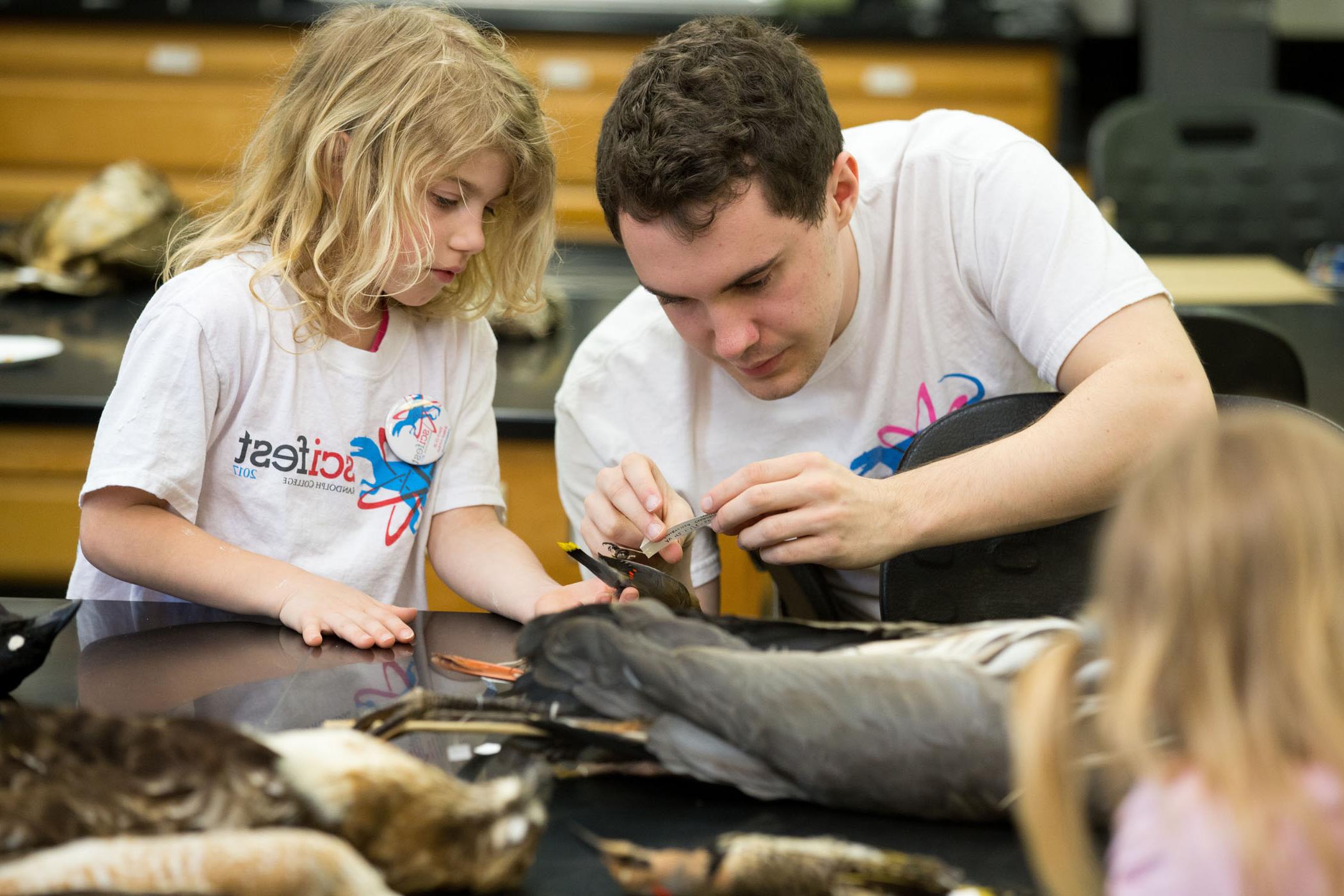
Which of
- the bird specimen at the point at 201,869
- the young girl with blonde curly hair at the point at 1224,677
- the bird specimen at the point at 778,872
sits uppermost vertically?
the young girl with blonde curly hair at the point at 1224,677

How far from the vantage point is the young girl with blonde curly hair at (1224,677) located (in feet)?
1.75

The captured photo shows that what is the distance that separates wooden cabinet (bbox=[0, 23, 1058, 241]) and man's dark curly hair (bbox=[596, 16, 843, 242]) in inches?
94.7

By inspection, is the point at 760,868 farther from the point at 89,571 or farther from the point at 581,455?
the point at 89,571

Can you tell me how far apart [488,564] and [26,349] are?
1.13m

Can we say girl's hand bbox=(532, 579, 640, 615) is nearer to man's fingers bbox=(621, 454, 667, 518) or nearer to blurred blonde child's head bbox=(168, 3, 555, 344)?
man's fingers bbox=(621, 454, 667, 518)

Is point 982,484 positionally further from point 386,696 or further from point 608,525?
point 386,696

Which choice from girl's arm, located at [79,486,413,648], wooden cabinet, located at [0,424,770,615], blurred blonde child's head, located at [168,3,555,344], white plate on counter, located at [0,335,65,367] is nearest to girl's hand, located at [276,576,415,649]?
girl's arm, located at [79,486,413,648]

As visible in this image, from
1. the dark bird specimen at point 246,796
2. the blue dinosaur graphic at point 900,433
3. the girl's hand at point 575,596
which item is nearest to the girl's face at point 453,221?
the girl's hand at point 575,596

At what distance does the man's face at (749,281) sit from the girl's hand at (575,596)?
250mm

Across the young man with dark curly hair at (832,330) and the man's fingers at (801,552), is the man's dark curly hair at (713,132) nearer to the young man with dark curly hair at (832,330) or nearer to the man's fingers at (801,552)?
the young man with dark curly hair at (832,330)

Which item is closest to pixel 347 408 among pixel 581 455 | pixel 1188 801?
pixel 581 455

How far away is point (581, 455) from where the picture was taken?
1.50m

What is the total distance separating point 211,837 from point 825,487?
0.59 metres

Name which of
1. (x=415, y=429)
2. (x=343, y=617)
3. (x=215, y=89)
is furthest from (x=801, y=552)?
(x=215, y=89)
